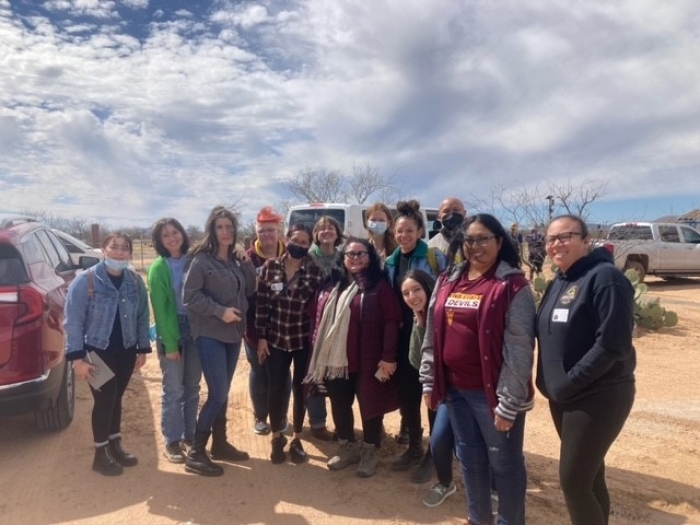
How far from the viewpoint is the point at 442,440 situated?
9.95 ft

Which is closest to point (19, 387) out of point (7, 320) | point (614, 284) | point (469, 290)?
point (7, 320)

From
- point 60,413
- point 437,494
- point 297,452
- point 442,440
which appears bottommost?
point 437,494

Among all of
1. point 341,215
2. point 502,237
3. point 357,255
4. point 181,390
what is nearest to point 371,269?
point 357,255

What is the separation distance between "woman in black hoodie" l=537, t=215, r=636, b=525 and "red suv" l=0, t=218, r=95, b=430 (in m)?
3.27

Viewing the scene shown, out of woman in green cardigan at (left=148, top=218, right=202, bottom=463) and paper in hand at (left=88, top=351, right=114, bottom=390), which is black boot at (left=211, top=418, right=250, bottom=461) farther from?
paper in hand at (left=88, top=351, right=114, bottom=390)

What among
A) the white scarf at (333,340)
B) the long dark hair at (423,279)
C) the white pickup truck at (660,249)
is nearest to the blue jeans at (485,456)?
the long dark hair at (423,279)

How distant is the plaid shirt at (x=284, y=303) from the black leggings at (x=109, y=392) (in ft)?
3.07

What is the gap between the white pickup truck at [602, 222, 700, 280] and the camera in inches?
570

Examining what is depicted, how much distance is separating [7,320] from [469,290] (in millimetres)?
3024

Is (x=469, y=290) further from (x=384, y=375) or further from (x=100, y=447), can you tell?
(x=100, y=447)

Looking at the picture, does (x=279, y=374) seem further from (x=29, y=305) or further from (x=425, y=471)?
(x=29, y=305)

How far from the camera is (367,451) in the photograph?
3.67 meters

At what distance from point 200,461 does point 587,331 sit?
2730mm

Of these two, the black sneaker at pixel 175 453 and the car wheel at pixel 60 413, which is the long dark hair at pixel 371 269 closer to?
the black sneaker at pixel 175 453
